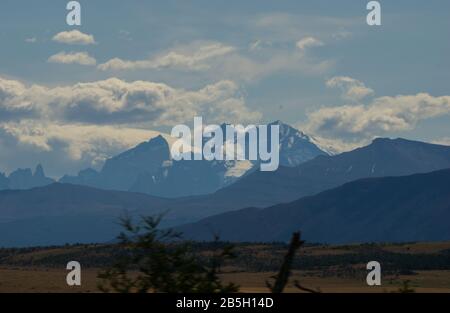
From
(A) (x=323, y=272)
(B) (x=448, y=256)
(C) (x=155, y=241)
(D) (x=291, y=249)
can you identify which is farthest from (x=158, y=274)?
(B) (x=448, y=256)

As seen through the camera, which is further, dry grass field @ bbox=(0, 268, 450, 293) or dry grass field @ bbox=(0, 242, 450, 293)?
dry grass field @ bbox=(0, 242, 450, 293)

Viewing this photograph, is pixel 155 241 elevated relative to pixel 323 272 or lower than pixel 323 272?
lower

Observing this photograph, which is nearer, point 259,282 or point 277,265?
point 259,282

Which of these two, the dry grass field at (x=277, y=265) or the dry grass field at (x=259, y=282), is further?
the dry grass field at (x=277, y=265)

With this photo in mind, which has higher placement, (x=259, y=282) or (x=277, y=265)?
(x=277, y=265)

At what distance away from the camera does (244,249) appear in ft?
334

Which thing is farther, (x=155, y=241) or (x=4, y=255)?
(x=4, y=255)
